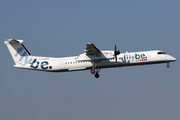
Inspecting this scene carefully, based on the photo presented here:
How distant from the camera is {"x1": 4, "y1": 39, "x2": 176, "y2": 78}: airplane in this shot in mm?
36344

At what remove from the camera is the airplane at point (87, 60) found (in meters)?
36.3

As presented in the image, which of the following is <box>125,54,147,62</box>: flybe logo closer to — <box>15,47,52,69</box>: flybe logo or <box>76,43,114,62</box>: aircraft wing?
<box>76,43,114,62</box>: aircraft wing

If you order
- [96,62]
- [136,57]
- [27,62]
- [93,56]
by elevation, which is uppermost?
[93,56]

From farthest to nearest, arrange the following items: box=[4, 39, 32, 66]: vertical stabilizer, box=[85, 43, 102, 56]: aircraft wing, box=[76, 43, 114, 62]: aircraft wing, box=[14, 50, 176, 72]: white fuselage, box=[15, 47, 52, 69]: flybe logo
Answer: box=[4, 39, 32, 66]: vertical stabilizer → box=[15, 47, 52, 69]: flybe logo → box=[14, 50, 176, 72]: white fuselage → box=[76, 43, 114, 62]: aircraft wing → box=[85, 43, 102, 56]: aircraft wing

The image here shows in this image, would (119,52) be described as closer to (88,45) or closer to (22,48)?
(88,45)

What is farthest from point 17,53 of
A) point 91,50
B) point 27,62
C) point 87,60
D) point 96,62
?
point 96,62

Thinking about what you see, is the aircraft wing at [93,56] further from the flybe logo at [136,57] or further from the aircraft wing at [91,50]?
the flybe logo at [136,57]

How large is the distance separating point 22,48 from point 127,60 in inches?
497

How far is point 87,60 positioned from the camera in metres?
36.3

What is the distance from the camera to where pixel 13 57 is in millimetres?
37781

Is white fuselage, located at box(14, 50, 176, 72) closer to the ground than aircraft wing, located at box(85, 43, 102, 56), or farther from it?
closer to the ground

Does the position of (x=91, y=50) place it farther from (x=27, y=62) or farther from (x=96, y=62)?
(x=27, y=62)

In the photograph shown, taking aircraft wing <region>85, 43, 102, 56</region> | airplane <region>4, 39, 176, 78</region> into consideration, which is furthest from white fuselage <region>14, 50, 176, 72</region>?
aircraft wing <region>85, 43, 102, 56</region>

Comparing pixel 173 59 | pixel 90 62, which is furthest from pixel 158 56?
pixel 90 62
